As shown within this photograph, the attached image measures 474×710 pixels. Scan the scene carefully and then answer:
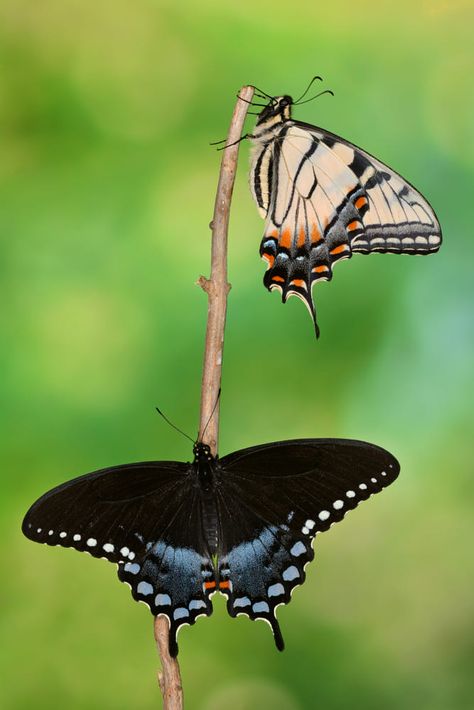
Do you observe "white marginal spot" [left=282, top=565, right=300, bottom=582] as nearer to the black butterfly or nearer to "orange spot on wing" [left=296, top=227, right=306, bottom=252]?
the black butterfly

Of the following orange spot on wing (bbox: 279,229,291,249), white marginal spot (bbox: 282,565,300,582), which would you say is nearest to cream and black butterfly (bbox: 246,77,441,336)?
orange spot on wing (bbox: 279,229,291,249)

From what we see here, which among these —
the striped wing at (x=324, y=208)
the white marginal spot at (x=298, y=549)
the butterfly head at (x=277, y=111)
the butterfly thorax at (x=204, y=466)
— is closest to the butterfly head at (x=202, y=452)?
the butterfly thorax at (x=204, y=466)

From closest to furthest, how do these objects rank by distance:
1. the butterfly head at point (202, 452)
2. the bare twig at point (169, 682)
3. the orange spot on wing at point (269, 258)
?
1. the bare twig at point (169, 682)
2. the butterfly head at point (202, 452)
3. the orange spot on wing at point (269, 258)

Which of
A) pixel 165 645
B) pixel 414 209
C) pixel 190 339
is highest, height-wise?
pixel 414 209

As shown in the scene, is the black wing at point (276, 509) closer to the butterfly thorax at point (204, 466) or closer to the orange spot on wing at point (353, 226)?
the butterfly thorax at point (204, 466)

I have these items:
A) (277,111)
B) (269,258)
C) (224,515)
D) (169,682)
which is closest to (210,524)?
(224,515)

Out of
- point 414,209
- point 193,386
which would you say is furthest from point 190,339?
point 414,209

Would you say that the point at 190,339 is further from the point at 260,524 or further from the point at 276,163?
the point at 260,524
